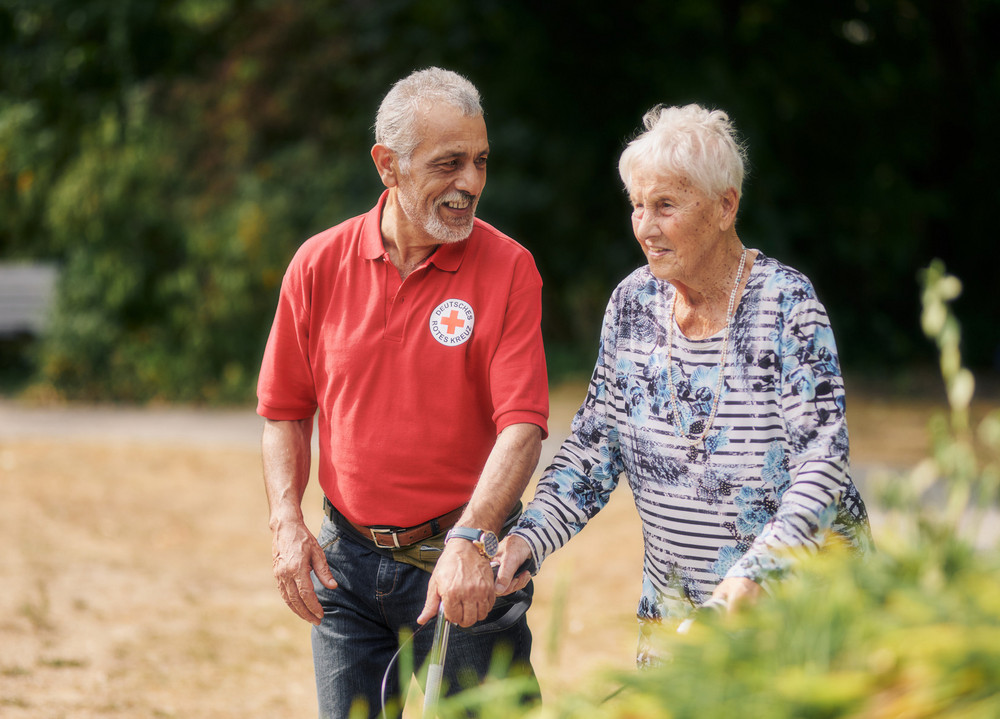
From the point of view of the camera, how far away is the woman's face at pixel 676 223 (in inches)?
88.4

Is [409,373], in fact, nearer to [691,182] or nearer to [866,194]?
[691,182]

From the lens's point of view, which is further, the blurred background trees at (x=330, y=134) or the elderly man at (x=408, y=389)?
the blurred background trees at (x=330, y=134)

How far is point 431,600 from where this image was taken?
7.38ft

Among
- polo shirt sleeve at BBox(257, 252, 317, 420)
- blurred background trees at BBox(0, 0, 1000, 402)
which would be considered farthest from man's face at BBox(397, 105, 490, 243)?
blurred background trees at BBox(0, 0, 1000, 402)

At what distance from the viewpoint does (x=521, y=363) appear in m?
2.49

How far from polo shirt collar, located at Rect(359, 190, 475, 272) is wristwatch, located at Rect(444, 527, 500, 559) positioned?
673 mm

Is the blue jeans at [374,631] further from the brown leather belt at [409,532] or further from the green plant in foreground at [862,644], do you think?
the green plant in foreground at [862,644]

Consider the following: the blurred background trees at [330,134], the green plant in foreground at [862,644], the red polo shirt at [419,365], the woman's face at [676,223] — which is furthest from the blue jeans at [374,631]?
the blurred background trees at [330,134]

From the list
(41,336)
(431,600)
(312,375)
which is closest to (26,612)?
(312,375)

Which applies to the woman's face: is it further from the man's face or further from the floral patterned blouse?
the man's face

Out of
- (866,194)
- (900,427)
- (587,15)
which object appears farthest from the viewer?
(866,194)

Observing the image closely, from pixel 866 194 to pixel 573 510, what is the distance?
35.4 feet

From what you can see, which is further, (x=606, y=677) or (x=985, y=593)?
(x=606, y=677)

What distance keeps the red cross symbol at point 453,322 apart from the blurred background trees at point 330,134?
28.3 ft
